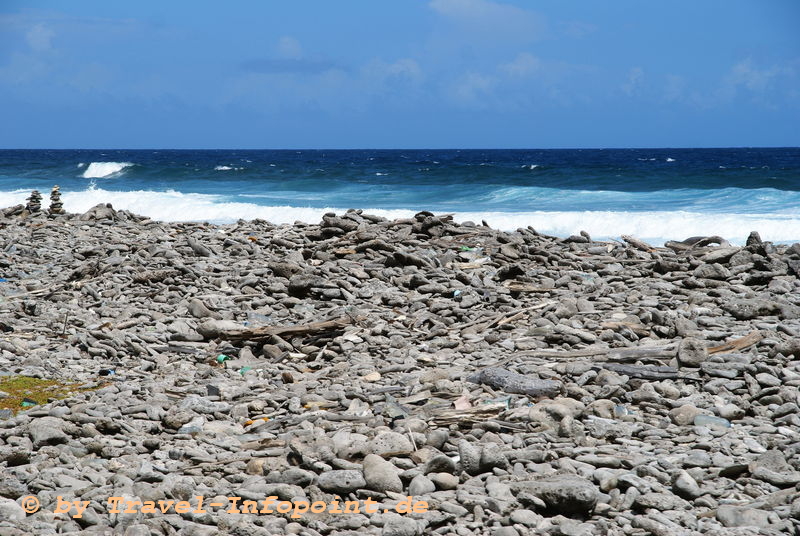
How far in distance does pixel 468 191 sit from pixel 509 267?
23.3 meters

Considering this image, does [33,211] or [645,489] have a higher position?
[33,211]

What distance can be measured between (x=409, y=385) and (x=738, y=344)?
259 centimetres

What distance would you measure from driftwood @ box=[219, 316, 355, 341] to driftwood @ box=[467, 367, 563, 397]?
6.50 ft

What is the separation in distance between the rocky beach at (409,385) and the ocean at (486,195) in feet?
31.3

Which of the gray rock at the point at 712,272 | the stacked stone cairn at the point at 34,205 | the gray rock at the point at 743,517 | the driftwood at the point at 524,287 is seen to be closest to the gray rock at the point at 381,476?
the gray rock at the point at 743,517

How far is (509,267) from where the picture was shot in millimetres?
8820

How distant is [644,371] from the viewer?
18.2 ft

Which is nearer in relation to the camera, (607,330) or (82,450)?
(82,450)

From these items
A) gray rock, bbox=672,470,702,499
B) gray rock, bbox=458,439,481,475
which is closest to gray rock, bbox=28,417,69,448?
gray rock, bbox=458,439,481,475

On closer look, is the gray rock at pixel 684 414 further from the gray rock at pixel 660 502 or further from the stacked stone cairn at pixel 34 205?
the stacked stone cairn at pixel 34 205

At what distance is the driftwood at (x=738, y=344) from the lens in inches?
234

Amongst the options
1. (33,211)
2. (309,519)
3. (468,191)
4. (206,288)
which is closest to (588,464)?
(309,519)

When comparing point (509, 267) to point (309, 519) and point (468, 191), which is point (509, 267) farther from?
point (468, 191)

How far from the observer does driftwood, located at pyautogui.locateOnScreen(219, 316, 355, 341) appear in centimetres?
700
